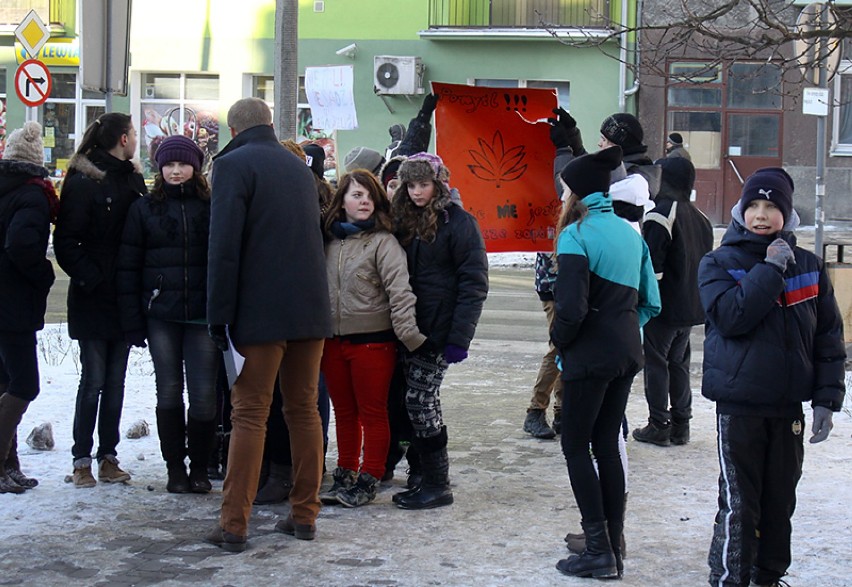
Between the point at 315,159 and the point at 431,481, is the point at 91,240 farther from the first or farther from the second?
the point at 431,481

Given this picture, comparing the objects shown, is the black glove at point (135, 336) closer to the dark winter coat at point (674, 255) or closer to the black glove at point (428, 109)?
the black glove at point (428, 109)

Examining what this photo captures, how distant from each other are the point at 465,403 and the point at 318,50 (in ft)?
62.7

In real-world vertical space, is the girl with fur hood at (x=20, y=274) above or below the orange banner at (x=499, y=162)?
below

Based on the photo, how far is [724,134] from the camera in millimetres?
26328

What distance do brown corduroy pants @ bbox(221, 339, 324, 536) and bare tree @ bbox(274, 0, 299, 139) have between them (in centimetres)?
645

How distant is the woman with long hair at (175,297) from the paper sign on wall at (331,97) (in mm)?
9009

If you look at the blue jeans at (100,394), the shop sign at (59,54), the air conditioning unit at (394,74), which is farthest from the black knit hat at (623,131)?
the shop sign at (59,54)

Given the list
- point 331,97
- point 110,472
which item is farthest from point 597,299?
point 331,97

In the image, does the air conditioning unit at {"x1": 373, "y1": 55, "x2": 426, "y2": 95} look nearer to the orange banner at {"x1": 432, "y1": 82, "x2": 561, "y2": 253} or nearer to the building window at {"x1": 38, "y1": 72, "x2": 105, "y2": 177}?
the building window at {"x1": 38, "y1": 72, "x2": 105, "y2": 177}

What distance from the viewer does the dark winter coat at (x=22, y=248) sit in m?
6.32

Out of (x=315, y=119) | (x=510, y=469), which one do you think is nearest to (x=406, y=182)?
(x=510, y=469)

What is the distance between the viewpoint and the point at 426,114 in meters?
7.48

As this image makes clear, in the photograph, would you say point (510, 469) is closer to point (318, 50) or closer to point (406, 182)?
point (406, 182)

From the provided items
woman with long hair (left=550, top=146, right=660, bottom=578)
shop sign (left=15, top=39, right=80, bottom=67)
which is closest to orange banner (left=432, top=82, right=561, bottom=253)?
woman with long hair (left=550, top=146, right=660, bottom=578)
